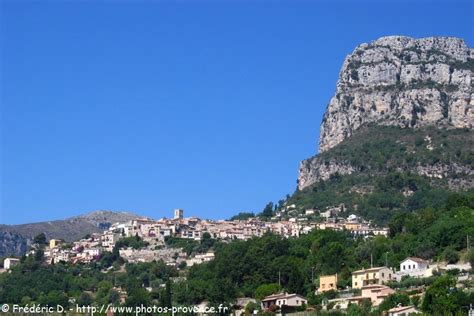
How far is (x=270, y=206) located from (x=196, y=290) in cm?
6558

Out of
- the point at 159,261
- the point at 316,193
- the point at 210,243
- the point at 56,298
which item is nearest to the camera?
the point at 56,298

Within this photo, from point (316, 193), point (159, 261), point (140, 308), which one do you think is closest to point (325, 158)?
point (316, 193)

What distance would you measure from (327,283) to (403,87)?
225 ft

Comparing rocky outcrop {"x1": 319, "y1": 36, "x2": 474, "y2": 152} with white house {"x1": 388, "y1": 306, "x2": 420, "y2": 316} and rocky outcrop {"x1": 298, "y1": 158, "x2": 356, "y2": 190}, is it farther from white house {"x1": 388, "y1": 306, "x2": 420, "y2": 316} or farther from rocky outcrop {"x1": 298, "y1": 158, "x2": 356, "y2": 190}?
white house {"x1": 388, "y1": 306, "x2": 420, "y2": 316}

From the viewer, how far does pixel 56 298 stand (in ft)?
330

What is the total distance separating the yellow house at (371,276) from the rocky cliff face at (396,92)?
59976 mm

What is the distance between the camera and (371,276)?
273ft

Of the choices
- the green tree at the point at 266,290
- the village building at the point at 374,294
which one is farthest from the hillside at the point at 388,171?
the village building at the point at 374,294

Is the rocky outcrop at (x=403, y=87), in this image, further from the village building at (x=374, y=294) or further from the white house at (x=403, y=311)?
the white house at (x=403, y=311)

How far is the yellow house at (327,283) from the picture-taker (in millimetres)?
85688

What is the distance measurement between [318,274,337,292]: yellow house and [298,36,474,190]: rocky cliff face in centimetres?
5807

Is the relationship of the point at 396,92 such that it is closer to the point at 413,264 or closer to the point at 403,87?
the point at 403,87

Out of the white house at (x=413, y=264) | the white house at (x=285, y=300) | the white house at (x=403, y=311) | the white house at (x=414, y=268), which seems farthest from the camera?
the white house at (x=413, y=264)

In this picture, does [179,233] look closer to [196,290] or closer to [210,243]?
[210,243]
